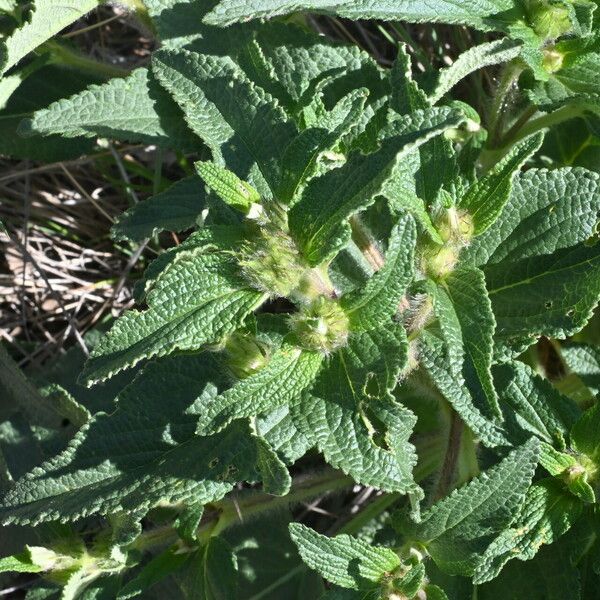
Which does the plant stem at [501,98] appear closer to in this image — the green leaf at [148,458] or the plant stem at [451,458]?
the plant stem at [451,458]

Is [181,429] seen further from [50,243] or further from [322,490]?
[50,243]

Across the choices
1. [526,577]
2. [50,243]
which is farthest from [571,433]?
[50,243]

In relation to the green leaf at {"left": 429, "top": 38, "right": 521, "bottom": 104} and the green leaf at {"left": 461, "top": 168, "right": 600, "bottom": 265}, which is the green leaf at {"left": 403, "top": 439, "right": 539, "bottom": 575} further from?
the green leaf at {"left": 429, "top": 38, "right": 521, "bottom": 104}

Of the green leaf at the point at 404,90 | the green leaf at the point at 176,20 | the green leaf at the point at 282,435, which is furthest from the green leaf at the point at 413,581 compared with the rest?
the green leaf at the point at 176,20

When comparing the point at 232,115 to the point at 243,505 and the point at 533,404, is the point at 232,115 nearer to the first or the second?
the point at 533,404

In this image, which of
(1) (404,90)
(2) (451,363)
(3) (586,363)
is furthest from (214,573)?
(1) (404,90)
